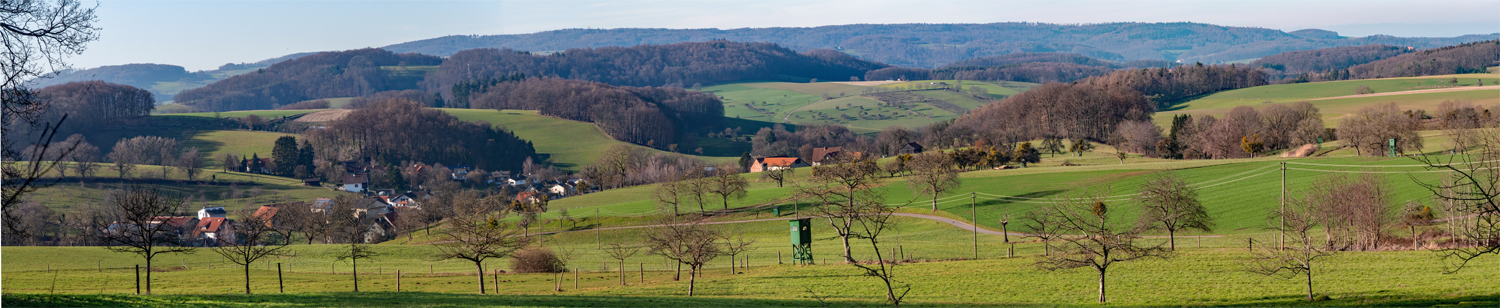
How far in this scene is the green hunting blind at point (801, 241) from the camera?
41281 mm

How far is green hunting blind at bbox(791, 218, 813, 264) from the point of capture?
1625 inches

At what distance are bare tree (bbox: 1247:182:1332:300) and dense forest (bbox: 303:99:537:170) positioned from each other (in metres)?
136

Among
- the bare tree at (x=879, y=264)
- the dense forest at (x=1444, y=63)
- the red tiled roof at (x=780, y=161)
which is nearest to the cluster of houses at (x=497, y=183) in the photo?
the red tiled roof at (x=780, y=161)

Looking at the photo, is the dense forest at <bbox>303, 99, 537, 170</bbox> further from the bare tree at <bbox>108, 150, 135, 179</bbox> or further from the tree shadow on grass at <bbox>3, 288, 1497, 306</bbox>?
the tree shadow on grass at <bbox>3, 288, 1497, 306</bbox>

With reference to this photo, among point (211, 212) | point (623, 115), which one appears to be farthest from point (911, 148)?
point (211, 212)

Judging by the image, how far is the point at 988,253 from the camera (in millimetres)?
40938

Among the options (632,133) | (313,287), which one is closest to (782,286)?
(313,287)

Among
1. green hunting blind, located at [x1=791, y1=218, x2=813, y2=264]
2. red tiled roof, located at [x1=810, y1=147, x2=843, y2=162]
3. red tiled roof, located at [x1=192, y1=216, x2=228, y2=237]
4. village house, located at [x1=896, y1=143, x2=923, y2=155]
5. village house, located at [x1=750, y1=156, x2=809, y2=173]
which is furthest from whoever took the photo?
red tiled roof, located at [x1=810, y1=147, x2=843, y2=162]

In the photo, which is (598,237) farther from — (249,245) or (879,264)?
(879,264)

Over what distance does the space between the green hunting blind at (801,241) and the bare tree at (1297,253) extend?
61.6 feet

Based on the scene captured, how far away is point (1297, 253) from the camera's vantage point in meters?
26.7

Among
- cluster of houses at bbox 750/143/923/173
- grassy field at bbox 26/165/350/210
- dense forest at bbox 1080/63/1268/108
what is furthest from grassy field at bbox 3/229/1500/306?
dense forest at bbox 1080/63/1268/108

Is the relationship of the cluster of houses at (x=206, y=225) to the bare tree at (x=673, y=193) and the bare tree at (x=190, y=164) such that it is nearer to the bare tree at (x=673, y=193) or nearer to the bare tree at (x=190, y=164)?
the bare tree at (x=190, y=164)

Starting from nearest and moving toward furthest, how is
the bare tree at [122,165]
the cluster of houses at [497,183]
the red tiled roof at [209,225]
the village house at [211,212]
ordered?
the red tiled roof at [209,225] → the village house at [211,212] → the bare tree at [122,165] → the cluster of houses at [497,183]
